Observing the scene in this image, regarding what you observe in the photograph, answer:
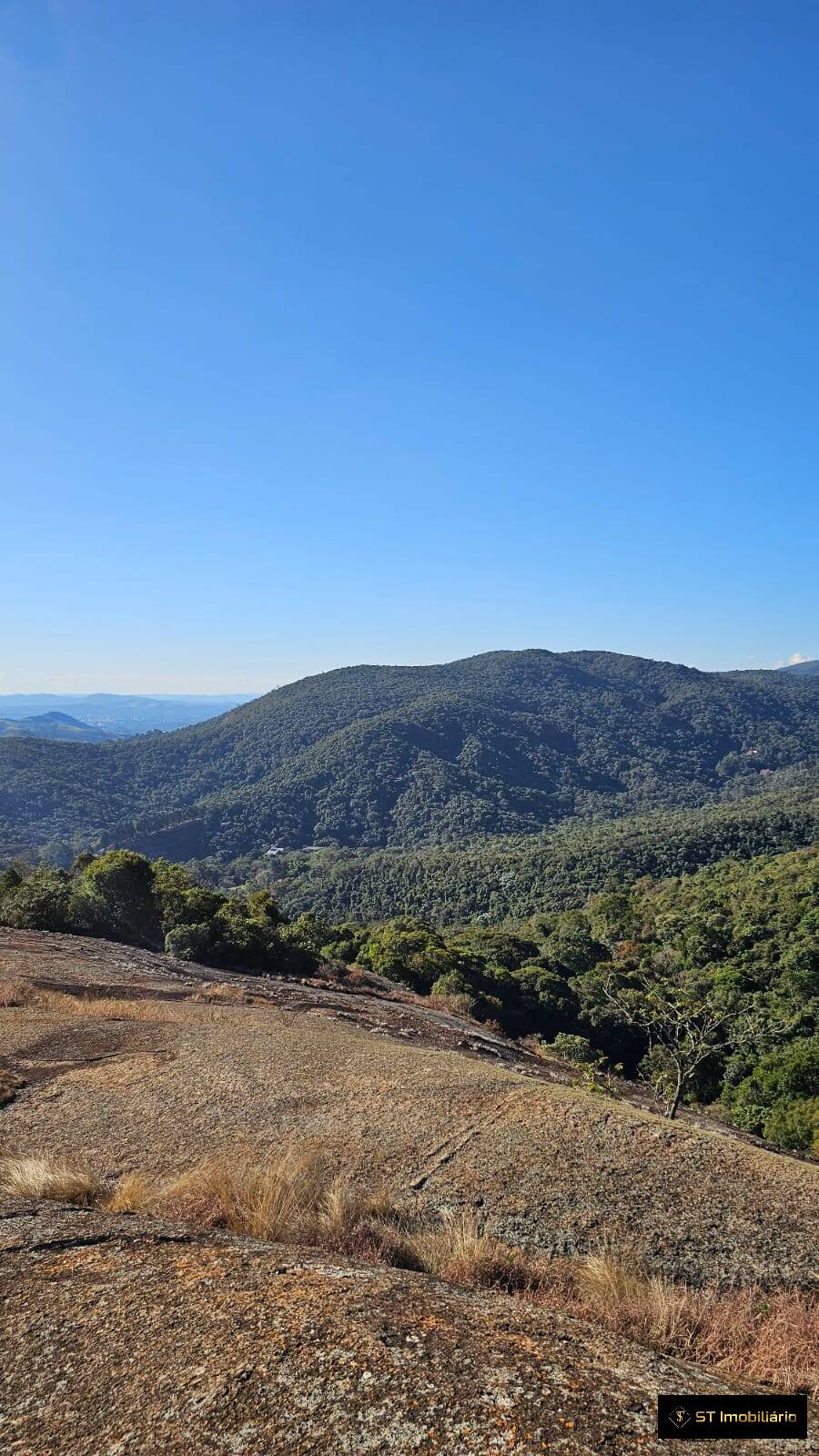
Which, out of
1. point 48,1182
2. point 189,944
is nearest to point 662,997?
point 189,944

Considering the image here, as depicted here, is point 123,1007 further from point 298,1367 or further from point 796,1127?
point 796,1127

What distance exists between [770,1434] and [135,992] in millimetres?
14967

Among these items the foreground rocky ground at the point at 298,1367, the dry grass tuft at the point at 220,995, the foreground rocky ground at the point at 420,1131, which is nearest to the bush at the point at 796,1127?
the dry grass tuft at the point at 220,995

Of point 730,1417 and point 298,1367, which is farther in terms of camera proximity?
point 298,1367

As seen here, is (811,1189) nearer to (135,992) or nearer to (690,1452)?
(690,1452)

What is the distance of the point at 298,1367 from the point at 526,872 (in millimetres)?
116220

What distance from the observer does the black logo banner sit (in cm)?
266

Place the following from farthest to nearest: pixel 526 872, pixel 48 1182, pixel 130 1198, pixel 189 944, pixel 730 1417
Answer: pixel 526 872, pixel 189 944, pixel 48 1182, pixel 130 1198, pixel 730 1417

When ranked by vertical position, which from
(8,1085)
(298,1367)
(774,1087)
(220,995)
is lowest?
(774,1087)

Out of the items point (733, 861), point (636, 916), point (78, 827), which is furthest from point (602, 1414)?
point (78, 827)

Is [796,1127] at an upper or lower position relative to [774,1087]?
upper

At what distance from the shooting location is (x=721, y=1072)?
130 feet

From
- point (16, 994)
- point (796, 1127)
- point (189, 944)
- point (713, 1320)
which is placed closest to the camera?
point (713, 1320)

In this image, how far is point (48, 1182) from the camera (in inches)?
220
